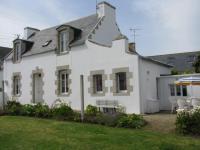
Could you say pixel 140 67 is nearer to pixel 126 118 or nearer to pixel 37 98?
pixel 126 118

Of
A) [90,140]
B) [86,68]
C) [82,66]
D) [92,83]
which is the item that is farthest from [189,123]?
[82,66]

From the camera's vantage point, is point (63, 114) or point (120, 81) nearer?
point (63, 114)

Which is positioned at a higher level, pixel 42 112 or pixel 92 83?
pixel 92 83

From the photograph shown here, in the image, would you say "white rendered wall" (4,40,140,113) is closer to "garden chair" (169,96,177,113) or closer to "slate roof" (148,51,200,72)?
"garden chair" (169,96,177,113)

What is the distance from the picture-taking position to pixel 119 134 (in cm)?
793

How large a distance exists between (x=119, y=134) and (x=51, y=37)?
13248 mm

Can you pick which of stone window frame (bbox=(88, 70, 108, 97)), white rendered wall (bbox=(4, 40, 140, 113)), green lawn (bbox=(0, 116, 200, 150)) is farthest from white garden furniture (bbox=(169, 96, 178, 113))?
green lawn (bbox=(0, 116, 200, 150))

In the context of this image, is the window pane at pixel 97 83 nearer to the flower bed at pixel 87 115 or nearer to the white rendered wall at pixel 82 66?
the white rendered wall at pixel 82 66

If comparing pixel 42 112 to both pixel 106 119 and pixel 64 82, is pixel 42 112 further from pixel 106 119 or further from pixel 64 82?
pixel 106 119

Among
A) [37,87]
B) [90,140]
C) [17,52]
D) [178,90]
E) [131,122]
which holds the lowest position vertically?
[90,140]

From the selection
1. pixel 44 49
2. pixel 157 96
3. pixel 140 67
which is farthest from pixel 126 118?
pixel 44 49

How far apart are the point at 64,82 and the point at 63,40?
288cm

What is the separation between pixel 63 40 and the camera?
687 inches

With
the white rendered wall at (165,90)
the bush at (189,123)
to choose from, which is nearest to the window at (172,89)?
the white rendered wall at (165,90)
